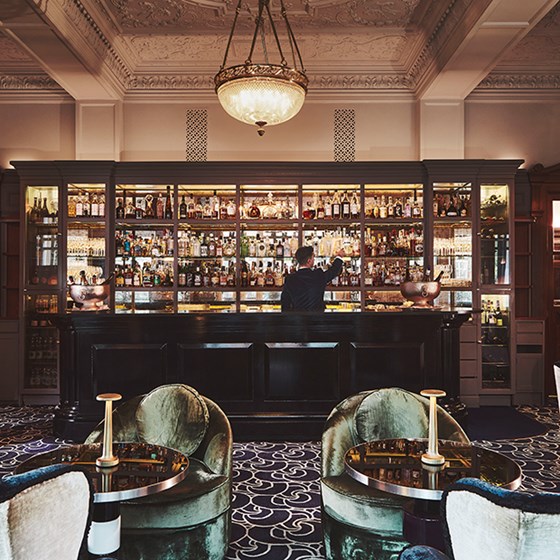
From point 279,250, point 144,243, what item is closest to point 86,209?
point 144,243

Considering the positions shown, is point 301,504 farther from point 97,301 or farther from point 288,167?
point 288,167

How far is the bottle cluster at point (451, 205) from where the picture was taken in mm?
7473

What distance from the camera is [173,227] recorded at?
773 centimetres

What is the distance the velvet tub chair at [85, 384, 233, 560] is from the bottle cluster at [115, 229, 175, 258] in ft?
14.6

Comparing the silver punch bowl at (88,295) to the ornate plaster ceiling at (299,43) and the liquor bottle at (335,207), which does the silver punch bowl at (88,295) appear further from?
the liquor bottle at (335,207)

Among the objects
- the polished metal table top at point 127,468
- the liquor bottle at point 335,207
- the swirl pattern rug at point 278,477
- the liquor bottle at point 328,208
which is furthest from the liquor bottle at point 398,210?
the polished metal table top at point 127,468

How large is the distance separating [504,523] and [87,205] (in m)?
6.96

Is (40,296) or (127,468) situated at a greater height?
(40,296)

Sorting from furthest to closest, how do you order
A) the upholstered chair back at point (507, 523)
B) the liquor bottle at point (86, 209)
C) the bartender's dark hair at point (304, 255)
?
the liquor bottle at point (86, 209) → the bartender's dark hair at point (304, 255) → the upholstered chair back at point (507, 523)

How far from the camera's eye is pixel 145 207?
7.76 m

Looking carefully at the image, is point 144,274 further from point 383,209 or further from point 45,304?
point 383,209

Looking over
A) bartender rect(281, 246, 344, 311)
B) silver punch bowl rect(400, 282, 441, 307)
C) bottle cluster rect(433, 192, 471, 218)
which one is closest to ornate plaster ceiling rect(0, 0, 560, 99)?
bottle cluster rect(433, 192, 471, 218)

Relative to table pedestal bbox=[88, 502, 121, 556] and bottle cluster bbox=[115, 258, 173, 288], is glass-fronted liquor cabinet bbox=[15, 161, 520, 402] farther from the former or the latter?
table pedestal bbox=[88, 502, 121, 556]

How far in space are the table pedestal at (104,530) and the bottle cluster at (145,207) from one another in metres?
5.53
